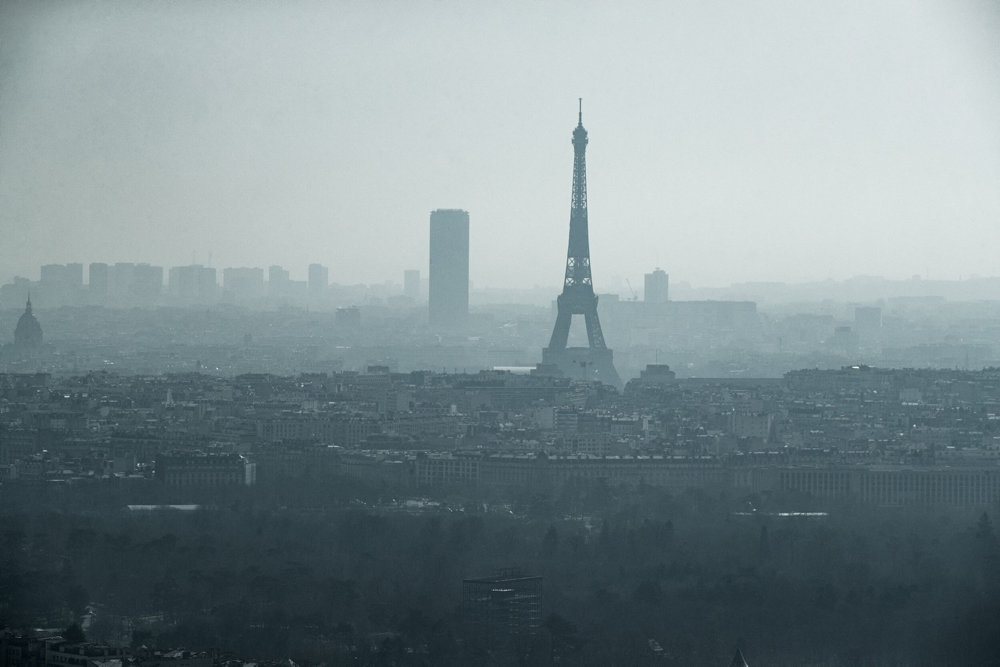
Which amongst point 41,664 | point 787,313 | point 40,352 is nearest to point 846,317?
point 787,313

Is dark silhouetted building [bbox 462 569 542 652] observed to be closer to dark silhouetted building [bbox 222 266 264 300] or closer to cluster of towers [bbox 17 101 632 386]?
cluster of towers [bbox 17 101 632 386]

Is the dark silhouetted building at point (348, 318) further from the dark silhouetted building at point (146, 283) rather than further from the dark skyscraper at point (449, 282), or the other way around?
the dark silhouetted building at point (146, 283)

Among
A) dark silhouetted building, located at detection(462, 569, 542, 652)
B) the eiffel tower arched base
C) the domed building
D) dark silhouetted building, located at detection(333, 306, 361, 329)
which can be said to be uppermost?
dark silhouetted building, located at detection(333, 306, 361, 329)

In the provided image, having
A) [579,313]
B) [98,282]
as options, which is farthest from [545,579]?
[98,282]

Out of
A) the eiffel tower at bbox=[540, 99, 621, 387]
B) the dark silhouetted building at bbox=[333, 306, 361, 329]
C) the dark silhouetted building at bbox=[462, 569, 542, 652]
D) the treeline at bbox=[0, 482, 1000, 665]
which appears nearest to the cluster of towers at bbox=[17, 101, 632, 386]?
the eiffel tower at bbox=[540, 99, 621, 387]

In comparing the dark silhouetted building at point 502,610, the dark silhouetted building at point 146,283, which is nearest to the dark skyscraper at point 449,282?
the dark silhouetted building at point 146,283

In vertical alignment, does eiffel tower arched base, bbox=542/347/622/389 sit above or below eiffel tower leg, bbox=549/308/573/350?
below
